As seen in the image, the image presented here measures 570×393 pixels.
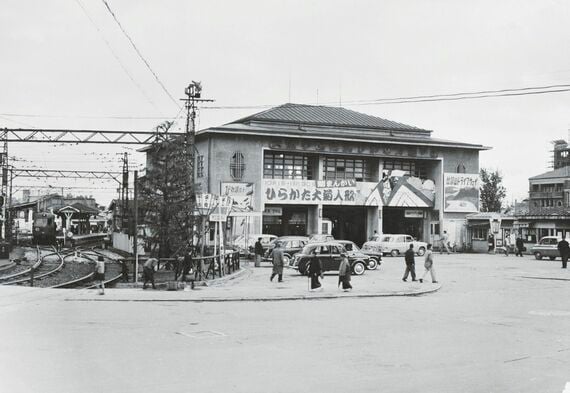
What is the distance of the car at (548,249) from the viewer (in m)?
43.7

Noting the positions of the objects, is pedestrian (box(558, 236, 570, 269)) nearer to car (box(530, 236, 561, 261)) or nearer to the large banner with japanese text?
car (box(530, 236, 561, 261))

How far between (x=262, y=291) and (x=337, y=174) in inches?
1444

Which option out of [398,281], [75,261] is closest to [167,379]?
[398,281]

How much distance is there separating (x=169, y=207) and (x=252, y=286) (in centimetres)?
986

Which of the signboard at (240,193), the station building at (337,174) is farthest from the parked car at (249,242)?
the signboard at (240,193)

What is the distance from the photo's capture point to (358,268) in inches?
1189

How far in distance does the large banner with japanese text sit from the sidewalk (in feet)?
77.6

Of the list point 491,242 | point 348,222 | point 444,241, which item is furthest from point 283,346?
point 348,222

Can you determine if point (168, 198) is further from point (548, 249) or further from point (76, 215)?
point (76, 215)

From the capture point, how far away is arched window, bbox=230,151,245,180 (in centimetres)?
5131

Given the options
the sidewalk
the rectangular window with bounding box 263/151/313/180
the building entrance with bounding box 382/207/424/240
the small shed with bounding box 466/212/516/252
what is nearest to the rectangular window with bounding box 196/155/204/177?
the rectangular window with bounding box 263/151/313/180

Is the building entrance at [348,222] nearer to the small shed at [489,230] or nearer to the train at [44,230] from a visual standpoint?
the small shed at [489,230]

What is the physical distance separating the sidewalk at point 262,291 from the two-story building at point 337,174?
905 inches

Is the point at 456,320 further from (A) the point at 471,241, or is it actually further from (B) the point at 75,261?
(A) the point at 471,241
